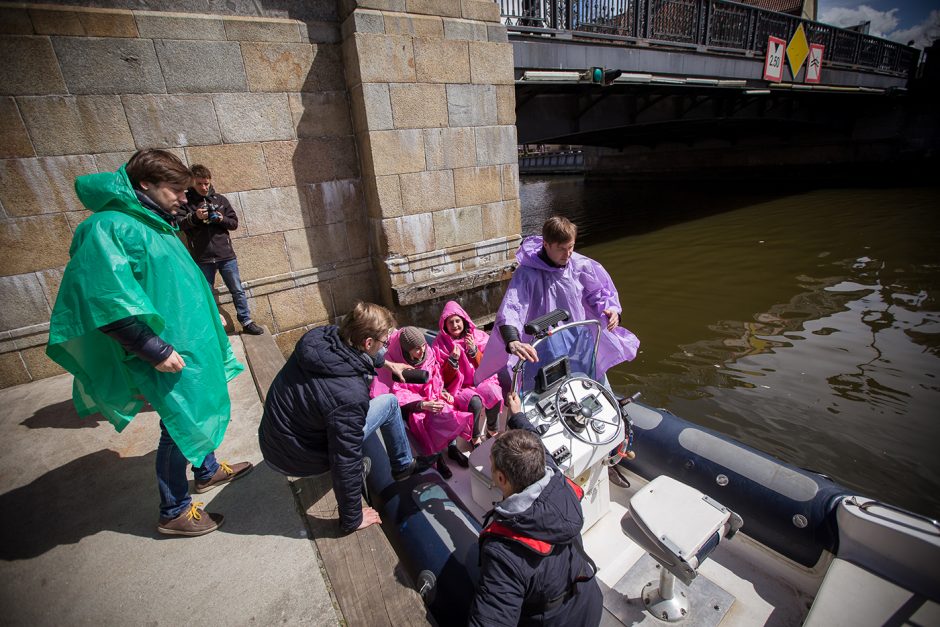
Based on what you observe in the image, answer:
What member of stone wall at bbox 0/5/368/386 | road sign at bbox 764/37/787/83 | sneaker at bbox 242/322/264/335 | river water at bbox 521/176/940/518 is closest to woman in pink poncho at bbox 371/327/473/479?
sneaker at bbox 242/322/264/335

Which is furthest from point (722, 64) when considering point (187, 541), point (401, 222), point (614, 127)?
point (187, 541)

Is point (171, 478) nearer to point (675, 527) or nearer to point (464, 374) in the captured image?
point (464, 374)

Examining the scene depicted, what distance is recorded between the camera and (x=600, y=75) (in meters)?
7.45

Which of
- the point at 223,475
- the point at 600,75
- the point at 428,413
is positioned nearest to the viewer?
the point at 223,475

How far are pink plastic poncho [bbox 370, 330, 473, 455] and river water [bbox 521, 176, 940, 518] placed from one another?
120 inches

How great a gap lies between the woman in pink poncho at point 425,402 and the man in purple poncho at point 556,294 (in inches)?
14.8

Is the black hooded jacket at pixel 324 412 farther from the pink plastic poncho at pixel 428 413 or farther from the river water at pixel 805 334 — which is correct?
the river water at pixel 805 334

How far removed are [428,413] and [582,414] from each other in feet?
4.09

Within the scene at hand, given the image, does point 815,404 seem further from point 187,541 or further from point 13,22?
point 13,22

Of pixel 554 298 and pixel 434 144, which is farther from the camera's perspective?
pixel 434 144

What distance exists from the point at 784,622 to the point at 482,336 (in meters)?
2.77

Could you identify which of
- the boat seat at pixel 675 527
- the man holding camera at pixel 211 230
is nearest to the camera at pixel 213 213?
the man holding camera at pixel 211 230

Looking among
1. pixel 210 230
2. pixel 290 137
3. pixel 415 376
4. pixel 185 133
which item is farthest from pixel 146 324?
pixel 290 137

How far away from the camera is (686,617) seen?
2.43 meters
